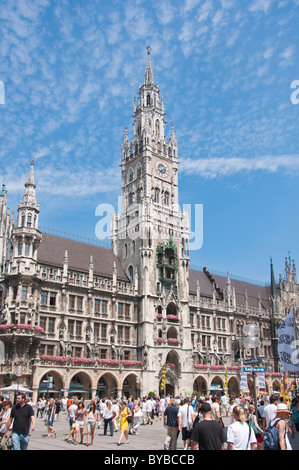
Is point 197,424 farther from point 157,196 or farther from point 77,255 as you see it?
point 157,196

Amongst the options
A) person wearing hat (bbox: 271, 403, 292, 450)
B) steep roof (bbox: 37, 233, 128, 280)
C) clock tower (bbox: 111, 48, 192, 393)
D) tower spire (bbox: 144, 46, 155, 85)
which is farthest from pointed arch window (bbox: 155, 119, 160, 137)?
person wearing hat (bbox: 271, 403, 292, 450)

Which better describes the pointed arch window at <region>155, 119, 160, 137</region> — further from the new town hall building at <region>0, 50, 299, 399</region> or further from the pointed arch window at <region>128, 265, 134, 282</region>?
the pointed arch window at <region>128, 265, 134, 282</region>

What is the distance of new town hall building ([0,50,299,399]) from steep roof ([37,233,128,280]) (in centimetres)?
18

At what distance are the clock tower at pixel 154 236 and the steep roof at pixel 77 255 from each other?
2244mm

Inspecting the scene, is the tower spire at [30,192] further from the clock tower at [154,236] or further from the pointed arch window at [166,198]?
the pointed arch window at [166,198]

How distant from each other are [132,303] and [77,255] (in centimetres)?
890

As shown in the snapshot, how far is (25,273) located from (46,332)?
657cm

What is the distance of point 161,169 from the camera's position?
63625 mm

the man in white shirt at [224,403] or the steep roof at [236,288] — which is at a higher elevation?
the steep roof at [236,288]

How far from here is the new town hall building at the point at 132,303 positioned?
44219mm

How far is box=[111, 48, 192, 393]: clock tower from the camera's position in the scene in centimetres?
5366

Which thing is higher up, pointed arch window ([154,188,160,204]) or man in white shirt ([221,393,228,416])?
pointed arch window ([154,188,160,204])

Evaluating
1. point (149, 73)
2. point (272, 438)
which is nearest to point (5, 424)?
point (272, 438)

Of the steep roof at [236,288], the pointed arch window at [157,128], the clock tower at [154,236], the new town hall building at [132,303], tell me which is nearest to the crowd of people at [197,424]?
the new town hall building at [132,303]
